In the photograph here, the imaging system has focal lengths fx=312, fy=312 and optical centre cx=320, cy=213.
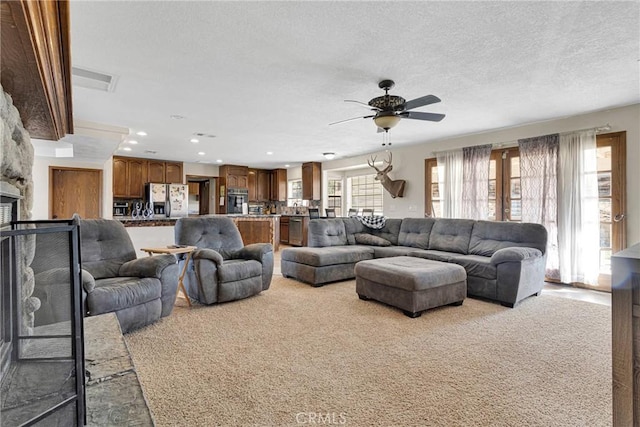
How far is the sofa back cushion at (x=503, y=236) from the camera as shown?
3818 mm

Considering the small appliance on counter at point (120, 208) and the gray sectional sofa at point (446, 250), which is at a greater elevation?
the small appliance on counter at point (120, 208)

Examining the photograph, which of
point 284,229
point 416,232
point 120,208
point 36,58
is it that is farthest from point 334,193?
point 36,58

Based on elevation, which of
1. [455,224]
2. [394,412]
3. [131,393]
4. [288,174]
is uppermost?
[288,174]

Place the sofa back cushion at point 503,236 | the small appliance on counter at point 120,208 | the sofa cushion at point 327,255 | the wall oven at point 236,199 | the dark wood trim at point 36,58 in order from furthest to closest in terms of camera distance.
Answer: the wall oven at point 236,199 < the small appliance on counter at point 120,208 < the sofa cushion at point 327,255 < the sofa back cushion at point 503,236 < the dark wood trim at point 36,58

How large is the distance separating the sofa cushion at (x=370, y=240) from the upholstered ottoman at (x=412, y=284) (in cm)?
153

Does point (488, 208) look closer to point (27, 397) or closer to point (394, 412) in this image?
point (394, 412)

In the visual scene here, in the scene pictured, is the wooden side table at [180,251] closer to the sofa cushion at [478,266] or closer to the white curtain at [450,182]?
the sofa cushion at [478,266]

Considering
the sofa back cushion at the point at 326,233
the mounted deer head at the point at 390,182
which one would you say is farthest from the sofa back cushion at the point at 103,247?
the mounted deer head at the point at 390,182

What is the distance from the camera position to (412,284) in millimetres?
3006

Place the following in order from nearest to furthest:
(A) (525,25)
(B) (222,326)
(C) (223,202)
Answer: (A) (525,25) < (B) (222,326) < (C) (223,202)

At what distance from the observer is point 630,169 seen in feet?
12.4

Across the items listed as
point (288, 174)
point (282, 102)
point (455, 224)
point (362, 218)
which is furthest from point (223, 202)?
point (455, 224)

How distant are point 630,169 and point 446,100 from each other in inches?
95.1

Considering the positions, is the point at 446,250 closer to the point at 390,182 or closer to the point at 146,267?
the point at 390,182
